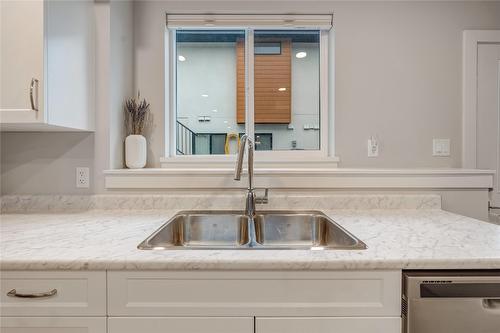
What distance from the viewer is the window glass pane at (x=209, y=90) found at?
1.94 meters

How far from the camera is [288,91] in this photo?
1948 mm

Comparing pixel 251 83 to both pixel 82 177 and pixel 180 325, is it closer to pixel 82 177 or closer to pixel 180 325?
pixel 82 177

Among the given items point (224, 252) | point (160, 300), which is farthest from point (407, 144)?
point (160, 300)

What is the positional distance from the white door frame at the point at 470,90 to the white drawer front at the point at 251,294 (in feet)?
4.62

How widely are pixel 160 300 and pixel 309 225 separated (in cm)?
83

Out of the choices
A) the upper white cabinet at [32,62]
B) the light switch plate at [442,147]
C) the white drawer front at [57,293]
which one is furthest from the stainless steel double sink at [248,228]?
the light switch plate at [442,147]

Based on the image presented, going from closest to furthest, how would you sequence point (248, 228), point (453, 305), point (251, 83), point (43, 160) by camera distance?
point (453, 305), point (248, 228), point (43, 160), point (251, 83)

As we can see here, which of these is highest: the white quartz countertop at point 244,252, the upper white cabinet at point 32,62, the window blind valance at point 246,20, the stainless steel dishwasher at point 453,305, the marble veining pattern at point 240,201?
the window blind valance at point 246,20

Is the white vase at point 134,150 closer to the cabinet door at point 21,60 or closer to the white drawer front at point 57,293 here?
the cabinet door at point 21,60

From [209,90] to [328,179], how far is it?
1.01 metres

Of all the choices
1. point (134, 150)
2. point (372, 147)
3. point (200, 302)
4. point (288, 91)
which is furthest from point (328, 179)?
point (134, 150)

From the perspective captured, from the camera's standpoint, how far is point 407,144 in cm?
180

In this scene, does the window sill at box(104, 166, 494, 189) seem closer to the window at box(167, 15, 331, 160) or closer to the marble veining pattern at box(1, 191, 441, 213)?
the marble veining pattern at box(1, 191, 441, 213)

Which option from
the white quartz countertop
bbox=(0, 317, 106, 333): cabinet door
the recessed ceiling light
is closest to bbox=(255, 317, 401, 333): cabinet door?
the white quartz countertop
